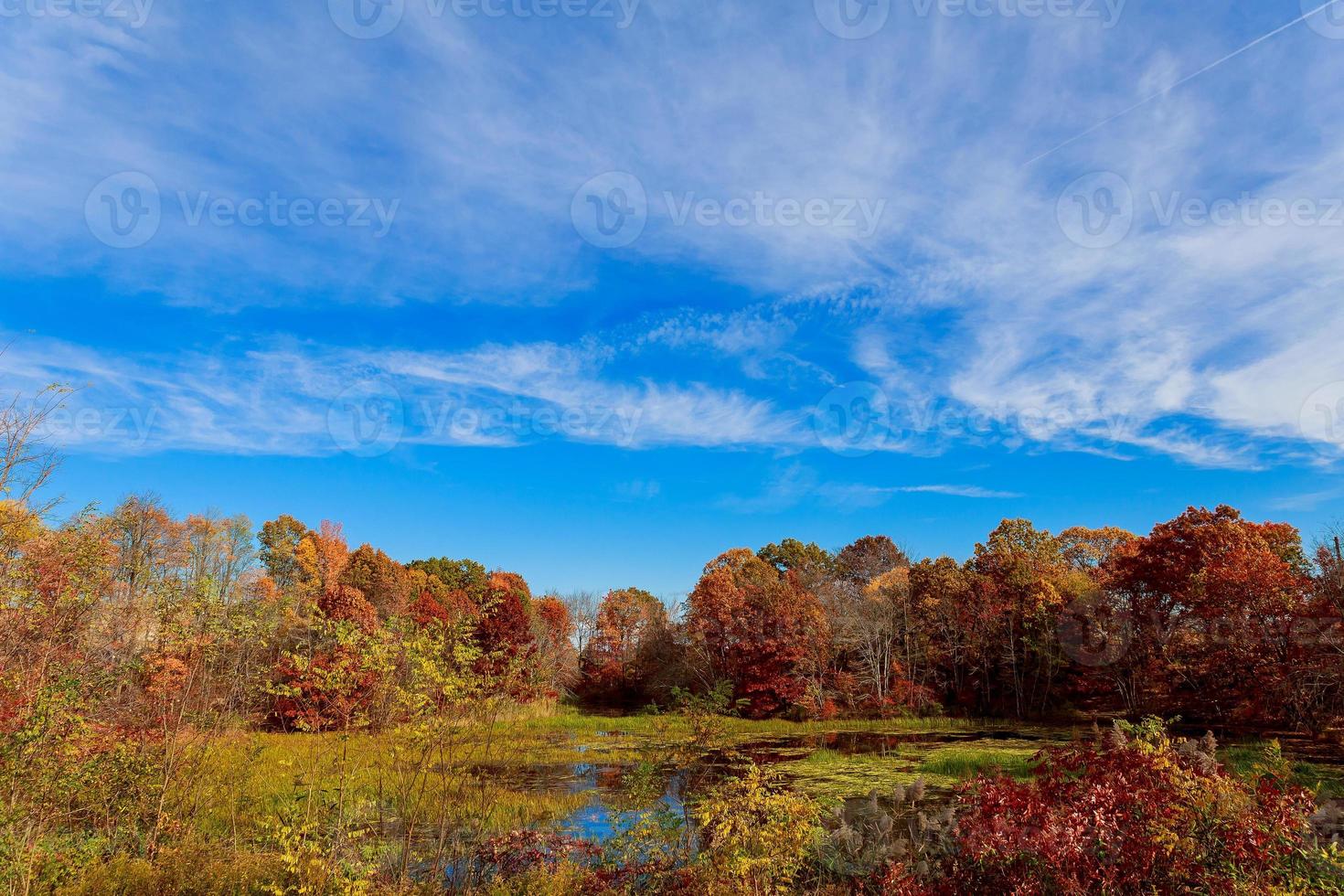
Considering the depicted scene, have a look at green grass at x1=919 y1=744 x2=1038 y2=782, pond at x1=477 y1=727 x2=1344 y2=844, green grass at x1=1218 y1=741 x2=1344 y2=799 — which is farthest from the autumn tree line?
green grass at x1=919 y1=744 x2=1038 y2=782

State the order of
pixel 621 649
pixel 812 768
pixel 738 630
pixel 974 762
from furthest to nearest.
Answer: pixel 621 649
pixel 738 630
pixel 812 768
pixel 974 762

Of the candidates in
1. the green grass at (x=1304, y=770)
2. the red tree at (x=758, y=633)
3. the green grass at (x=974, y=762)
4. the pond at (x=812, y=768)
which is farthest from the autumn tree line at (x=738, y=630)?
the green grass at (x=974, y=762)

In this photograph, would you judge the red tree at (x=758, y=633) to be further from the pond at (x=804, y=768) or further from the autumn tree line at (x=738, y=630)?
the pond at (x=804, y=768)

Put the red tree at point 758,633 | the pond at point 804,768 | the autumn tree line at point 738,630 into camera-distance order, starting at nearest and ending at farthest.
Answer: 1. the autumn tree line at point 738,630
2. the pond at point 804,768
3. the red tree at point 758,633

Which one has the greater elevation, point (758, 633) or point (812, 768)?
point (758, 633)

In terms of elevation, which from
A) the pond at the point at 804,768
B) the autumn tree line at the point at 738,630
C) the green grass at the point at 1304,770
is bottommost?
the pond at the point at 804,768

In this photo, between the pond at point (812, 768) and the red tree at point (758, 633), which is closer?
the pond at point (812, 768)

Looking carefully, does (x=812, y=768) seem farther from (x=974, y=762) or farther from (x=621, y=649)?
(x=621, y=649)

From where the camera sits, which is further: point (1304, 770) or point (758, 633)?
point (758, 633)

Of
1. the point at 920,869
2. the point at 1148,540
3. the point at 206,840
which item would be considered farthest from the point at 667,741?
the point at 1148,540

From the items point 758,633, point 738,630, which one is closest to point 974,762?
point 758,633

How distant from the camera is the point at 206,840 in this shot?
28.0 ft

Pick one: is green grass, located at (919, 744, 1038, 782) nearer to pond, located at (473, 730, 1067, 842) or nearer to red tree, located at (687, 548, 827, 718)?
pond, located at (473, 730, 1067, 842)

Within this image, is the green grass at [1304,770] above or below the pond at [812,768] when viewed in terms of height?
above
